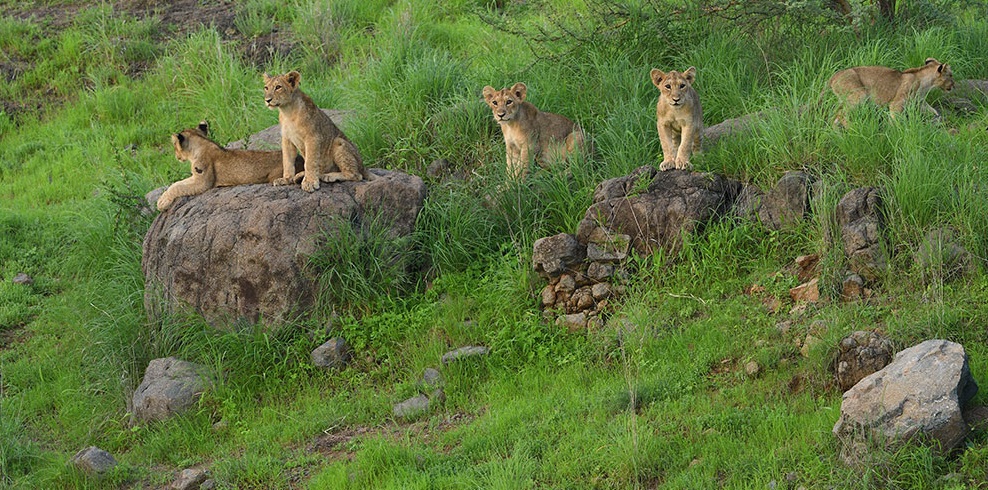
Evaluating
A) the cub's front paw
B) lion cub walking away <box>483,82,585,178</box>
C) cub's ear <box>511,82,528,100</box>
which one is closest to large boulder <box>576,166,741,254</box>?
the cub's front paw

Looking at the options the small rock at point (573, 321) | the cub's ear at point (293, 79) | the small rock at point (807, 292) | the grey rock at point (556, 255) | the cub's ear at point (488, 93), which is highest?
the cub's ear at point (293, 79)

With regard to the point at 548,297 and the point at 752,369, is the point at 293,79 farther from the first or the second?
the point at 752,369

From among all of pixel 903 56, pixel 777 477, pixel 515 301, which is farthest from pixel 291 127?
pixel 903 56

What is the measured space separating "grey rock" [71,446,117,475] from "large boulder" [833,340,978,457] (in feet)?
17.7

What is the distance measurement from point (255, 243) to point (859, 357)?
5.30 meters

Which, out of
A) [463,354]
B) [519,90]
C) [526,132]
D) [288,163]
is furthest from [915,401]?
[288,163]

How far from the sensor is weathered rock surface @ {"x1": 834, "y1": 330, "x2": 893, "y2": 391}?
26.2 feet

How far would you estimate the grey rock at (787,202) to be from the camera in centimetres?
1011

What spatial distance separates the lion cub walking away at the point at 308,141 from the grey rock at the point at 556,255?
1.90 metres

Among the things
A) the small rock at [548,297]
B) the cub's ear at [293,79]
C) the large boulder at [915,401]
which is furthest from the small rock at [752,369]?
the cub's ear at [293,79]

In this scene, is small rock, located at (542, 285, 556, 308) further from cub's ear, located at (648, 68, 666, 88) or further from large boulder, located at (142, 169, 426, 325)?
cub's ear, located at (648, 68, 666, 88)

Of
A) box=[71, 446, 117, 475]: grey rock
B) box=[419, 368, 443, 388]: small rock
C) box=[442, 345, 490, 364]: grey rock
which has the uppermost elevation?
box=[442, 345, 490, 364]: grey rock

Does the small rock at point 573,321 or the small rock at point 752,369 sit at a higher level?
the small rock at point 752,369

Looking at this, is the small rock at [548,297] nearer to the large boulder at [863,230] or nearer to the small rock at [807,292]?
the small rock at [807,292]
